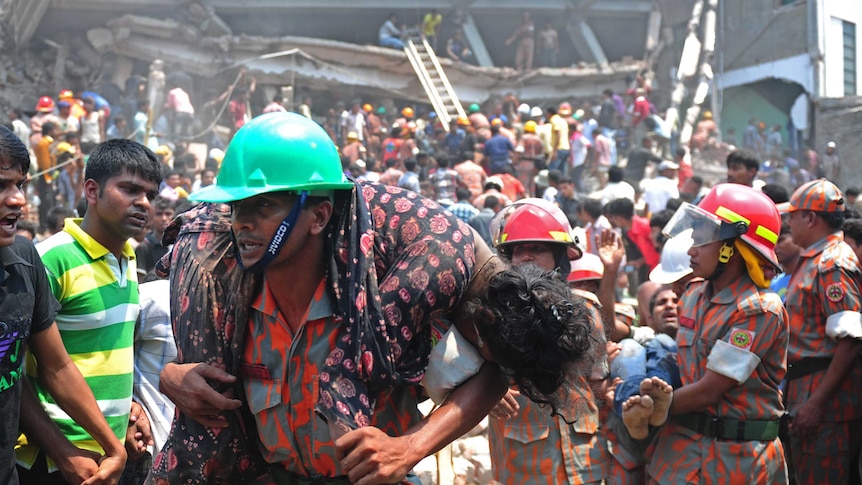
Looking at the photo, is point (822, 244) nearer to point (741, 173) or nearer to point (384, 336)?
point (741, 173)

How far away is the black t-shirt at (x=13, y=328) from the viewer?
276cm

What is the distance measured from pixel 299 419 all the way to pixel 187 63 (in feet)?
75.7

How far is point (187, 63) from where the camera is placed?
2394 cm

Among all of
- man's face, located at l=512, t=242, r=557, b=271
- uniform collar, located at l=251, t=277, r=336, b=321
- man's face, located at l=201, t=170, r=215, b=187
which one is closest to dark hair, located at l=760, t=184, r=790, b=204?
man's face, located at l=512, t=242, r=557, b=271

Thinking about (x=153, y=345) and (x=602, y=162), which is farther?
(x=602, y=162)

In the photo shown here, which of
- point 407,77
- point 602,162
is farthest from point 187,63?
point 602,162

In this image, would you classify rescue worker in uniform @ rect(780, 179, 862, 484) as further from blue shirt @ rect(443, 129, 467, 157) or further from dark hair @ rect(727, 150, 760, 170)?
blue shirt @ rect(443, 129, 467, 157)

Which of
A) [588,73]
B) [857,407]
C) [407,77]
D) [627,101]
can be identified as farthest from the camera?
[588,73]

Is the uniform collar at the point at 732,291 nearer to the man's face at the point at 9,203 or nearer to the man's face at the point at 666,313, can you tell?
the man's face at the point at 666,313

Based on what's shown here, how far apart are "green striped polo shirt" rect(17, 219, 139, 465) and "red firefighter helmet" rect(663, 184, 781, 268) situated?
252cm

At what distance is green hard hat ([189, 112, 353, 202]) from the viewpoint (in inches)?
86.8

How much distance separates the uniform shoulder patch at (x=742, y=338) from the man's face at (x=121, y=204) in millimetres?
2524

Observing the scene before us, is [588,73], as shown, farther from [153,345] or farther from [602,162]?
[153,345]

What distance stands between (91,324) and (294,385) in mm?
1373
